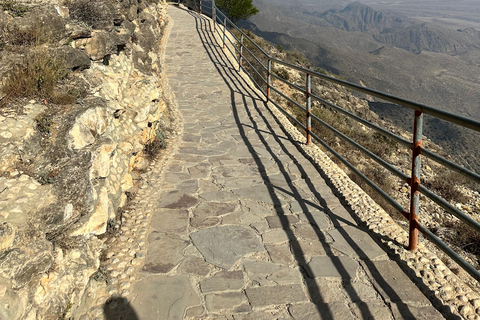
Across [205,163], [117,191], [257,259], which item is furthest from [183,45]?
[257,259]

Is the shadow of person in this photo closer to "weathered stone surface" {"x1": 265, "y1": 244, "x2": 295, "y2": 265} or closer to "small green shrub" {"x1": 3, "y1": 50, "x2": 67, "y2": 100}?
"weathered stone surface" {"x1": 265, "y1": 244, "x2": 295, "y2": 265}

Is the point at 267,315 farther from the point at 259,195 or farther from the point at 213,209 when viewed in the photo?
the point at 259,195

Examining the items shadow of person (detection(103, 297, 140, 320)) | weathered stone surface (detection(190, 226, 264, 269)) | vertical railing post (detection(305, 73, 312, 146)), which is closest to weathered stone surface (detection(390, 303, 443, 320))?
weathered stone surface (detection(190, 226, 264, 269))

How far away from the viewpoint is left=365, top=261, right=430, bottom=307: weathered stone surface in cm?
273

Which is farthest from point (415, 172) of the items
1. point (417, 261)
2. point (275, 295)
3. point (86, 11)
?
point (86, 11)

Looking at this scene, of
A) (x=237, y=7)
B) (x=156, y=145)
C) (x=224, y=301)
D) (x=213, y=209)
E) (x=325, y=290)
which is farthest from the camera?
(x=237, y=7)

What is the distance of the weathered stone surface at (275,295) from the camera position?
2717 mm

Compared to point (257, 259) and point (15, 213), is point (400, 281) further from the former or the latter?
point (15, 213)

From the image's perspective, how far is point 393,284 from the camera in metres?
2.89

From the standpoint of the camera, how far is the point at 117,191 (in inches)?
148

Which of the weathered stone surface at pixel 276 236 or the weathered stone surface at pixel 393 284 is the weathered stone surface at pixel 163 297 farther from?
the weathered stone surface at pixel 393 284

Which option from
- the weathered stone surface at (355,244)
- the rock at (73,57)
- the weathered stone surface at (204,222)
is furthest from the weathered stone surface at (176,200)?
the rock at (73,57)

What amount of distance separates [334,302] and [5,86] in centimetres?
297

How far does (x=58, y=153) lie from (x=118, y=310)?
4.08ft
